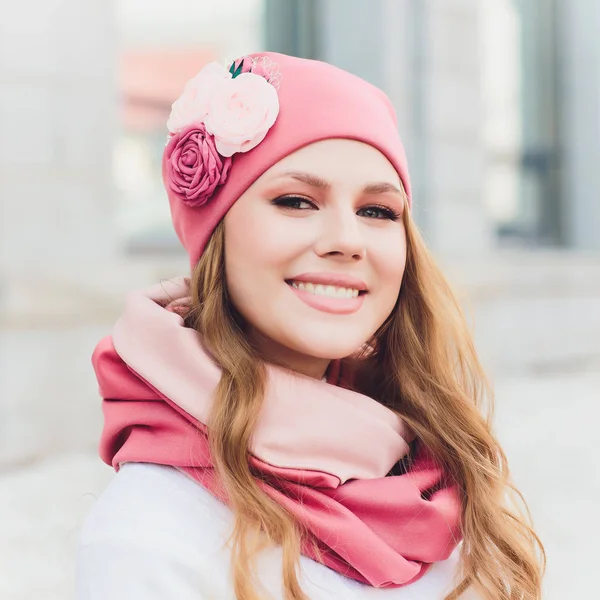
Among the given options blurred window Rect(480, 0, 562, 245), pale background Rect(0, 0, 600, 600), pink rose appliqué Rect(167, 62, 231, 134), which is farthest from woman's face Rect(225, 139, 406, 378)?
blurred window Rect(480, 0, 562, 245)

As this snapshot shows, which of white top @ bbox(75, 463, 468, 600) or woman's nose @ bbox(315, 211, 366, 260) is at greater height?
woman's nose @ bbox(315, 211, 366, 260)

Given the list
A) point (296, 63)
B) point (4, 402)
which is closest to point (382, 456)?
point (296, 63)

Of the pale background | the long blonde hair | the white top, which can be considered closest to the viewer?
the white top

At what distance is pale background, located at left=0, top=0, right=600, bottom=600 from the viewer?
8.13 feet

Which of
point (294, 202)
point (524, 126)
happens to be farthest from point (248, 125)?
point (524, 126)

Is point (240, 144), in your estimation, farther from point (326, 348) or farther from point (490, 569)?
point (490, 569)

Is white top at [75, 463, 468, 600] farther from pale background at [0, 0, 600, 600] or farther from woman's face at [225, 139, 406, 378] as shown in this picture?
pale background at [0, 0, 600, 600]

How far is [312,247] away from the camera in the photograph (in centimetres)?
108

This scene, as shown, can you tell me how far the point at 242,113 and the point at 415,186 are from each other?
3.07m

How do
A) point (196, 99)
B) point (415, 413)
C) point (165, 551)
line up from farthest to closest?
point (415, 413) < point (196, 99) < point (165, 551)

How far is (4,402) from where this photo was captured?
97.6 inches

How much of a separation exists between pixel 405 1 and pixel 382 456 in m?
3.37

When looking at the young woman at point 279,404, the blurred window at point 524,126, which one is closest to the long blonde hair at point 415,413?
the young woman at point 279,404

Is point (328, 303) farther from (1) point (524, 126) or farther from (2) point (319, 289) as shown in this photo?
(1) point (524, 126)
